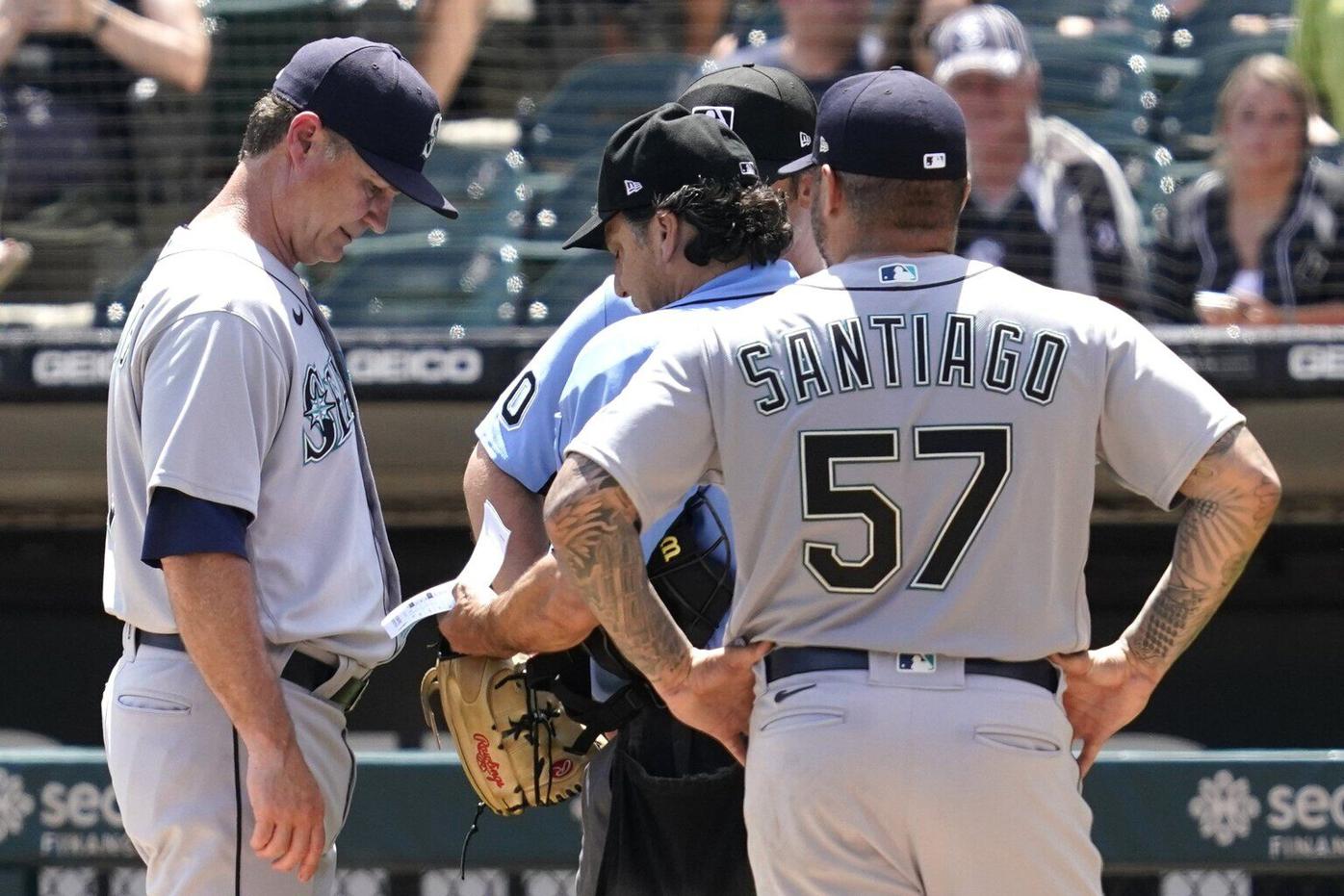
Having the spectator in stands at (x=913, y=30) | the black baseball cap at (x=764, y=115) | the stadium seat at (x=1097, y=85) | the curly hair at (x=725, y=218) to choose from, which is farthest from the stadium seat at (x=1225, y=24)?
the curly hair at (x=725, y=218)

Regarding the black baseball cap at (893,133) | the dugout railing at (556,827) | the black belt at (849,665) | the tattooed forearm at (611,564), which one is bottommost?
the dugout railing at (556,827)

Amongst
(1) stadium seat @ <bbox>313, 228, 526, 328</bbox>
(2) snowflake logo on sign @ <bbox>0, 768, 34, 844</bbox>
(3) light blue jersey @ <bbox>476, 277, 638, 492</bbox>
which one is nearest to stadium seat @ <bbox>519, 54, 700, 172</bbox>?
(1) stadium seat @ <bbox>313, 228, 526, 328</bbox>

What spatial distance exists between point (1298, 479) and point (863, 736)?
2383 millimetres

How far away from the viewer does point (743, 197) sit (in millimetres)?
2268

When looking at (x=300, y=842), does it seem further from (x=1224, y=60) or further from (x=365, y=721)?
(x=1224, y=60)

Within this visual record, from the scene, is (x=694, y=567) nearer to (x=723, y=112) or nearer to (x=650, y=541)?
(x=650, y=541)

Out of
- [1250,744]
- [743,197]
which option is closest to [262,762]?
[743,197]

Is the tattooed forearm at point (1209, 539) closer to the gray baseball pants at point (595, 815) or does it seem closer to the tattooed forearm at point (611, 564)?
the tattooed forearm at point (611, 564)

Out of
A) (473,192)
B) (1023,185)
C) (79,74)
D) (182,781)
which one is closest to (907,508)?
(182,781)

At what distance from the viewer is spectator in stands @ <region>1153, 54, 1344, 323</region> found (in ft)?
14.7

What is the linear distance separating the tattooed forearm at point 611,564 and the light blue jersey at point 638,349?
155 millimetres

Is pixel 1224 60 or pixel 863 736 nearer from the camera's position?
pixel 863 736

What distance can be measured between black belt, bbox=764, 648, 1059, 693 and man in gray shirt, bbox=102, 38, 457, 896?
0.59 meters

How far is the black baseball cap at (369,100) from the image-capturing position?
2.28 metres
